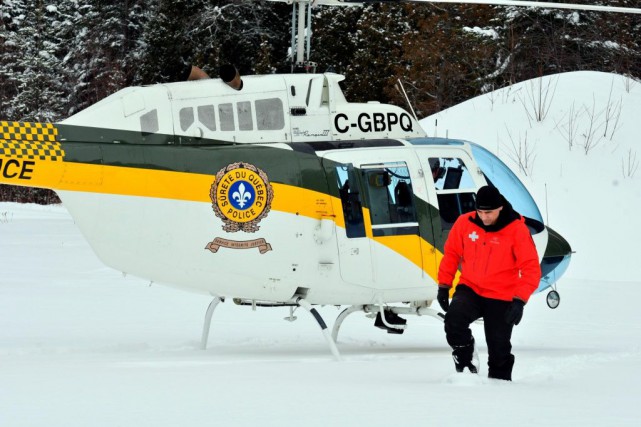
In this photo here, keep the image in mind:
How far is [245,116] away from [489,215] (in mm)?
2848

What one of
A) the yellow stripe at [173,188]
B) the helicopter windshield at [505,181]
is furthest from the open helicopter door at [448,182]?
the yellow stripe at [173,188]

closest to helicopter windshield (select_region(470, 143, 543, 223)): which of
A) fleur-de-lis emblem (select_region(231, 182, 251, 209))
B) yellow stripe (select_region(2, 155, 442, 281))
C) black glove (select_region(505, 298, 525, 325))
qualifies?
yellow stripe (select_region(2, 155, 442, 281))

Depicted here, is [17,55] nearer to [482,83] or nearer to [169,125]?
[482,83]

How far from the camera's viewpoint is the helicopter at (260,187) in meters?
8.92

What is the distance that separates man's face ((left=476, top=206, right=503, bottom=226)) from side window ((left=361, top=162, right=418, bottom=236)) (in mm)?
2104

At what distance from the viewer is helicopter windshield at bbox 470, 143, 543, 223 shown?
32.7 feet

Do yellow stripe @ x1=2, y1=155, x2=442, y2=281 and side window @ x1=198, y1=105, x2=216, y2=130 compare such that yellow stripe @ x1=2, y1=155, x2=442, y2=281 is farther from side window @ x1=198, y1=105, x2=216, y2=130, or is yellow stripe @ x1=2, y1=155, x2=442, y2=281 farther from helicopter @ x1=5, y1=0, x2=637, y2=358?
side window @ x1=198, y1=105, x2=216, y2=130

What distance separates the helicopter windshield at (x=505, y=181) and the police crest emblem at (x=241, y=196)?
6.83ft

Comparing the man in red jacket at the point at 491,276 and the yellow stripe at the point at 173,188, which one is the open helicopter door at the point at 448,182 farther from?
the man in red jacket at the point at 491,276

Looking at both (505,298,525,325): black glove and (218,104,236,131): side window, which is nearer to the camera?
(505,298,525,325): black glove

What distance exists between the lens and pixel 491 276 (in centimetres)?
750

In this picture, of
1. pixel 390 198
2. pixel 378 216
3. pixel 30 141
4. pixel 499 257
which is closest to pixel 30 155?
pixel 30 141

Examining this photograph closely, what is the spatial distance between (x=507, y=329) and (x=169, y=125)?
11.3 ft

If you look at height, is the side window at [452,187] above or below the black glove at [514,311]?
above
